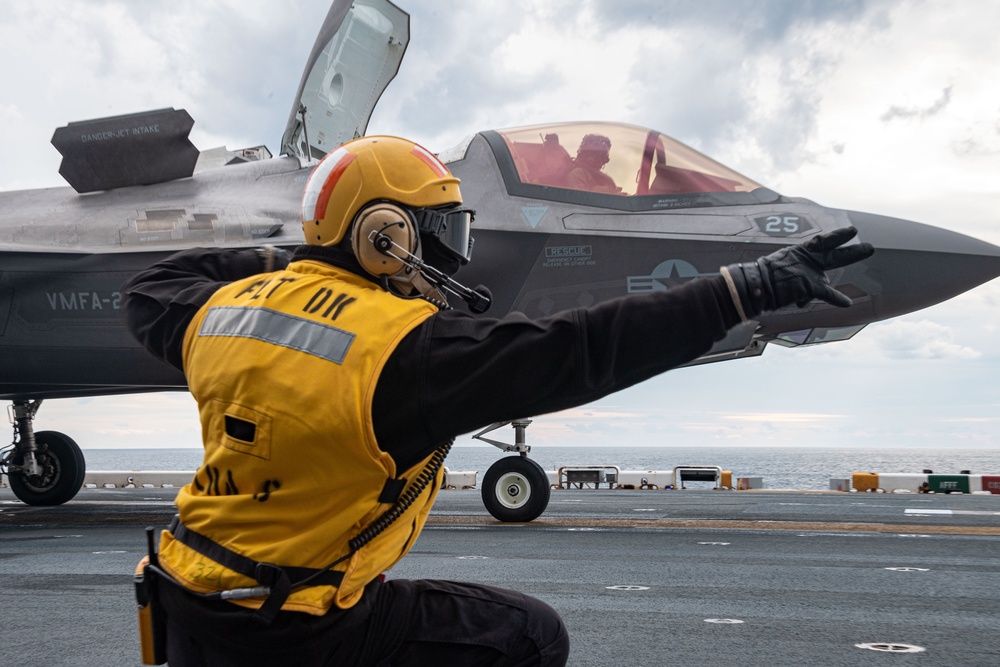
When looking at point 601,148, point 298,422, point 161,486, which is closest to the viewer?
point 298,422

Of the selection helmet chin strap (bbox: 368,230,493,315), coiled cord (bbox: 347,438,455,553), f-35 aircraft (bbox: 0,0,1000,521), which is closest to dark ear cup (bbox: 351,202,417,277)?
helmet chin strap (bbox: 368,230,493,315)

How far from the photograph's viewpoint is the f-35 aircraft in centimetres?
695

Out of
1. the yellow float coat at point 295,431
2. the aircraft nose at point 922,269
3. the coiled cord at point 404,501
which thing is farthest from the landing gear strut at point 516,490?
the yellow float coat at point 295,431

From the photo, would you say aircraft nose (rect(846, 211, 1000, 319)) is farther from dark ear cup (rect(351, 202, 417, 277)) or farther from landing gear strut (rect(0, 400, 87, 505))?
landing gear strut (rect(0, 400, 87, 505))

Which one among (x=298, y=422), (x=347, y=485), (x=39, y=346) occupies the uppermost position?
(x=39, y=346)

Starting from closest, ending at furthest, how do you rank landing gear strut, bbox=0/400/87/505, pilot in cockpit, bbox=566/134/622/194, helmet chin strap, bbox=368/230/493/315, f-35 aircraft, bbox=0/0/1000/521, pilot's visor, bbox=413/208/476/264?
helmet chin strap, bbox=368/230/493/315 < pilot's visor, bbox=413/208/476/264 < f-35 aircraft, bbox=0/0/1000/521 < pilot in cockpit, bbox=566/134/622/194 < landing gear strut, bbox=0/400/87/505

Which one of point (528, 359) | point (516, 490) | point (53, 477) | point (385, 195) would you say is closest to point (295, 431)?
point (528, 359)

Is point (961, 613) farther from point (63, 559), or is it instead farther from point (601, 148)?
point (63, 559)

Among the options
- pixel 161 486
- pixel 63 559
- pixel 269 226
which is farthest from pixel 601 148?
pixel 161 486

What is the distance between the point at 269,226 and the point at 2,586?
3936 mm

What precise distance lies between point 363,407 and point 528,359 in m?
0.32

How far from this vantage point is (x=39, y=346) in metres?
8.52

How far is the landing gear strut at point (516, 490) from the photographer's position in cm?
841

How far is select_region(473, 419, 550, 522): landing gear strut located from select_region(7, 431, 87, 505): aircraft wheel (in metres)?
6.73
